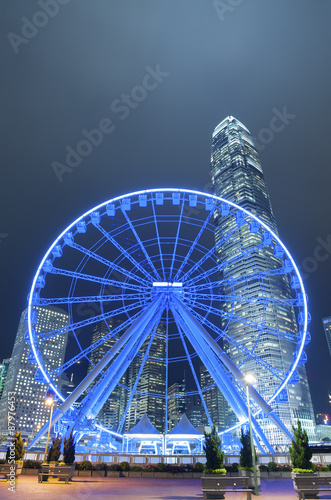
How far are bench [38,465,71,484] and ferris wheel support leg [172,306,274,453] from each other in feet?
47.9

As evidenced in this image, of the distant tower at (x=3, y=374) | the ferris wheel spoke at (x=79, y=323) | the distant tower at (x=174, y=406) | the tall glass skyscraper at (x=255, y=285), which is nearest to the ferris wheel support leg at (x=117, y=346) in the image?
the ferris wheel spoke at (x=79, y=323)

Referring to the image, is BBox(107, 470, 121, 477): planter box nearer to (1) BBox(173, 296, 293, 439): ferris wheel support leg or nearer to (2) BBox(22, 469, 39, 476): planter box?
(2) BBox(22, 469, 39, 476): planter box

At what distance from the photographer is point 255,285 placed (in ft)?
401

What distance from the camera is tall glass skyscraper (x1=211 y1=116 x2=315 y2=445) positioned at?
113 metres

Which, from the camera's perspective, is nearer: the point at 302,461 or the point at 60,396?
the point at 302,461

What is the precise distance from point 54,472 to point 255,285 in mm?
108456

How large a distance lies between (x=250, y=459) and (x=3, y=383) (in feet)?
587

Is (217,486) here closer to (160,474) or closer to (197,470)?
(197,470)

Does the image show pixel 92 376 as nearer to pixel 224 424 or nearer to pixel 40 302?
pixel 40 302

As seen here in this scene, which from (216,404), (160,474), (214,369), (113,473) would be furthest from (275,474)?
(216,404)

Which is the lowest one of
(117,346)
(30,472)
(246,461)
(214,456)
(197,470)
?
(197,470)

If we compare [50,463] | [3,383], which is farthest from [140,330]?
[3,383]

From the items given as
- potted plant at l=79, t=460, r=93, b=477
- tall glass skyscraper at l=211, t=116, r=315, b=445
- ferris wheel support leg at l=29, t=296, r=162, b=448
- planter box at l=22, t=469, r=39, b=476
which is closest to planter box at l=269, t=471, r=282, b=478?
potted plant at l=79, t=460, r=93, b=477

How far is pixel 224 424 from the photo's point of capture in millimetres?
138250
